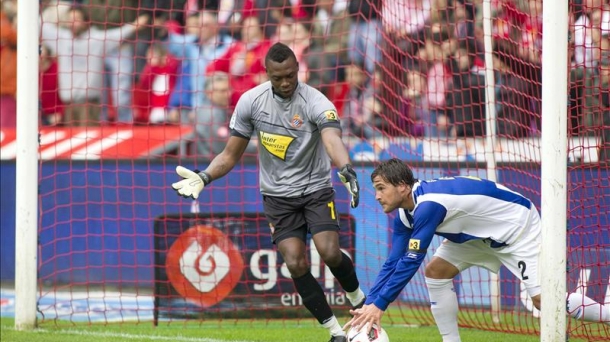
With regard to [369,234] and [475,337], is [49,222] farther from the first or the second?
[475,337]

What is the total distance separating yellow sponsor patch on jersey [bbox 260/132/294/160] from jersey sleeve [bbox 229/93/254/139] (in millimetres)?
183

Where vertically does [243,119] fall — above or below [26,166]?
above

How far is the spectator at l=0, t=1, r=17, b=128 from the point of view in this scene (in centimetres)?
1338

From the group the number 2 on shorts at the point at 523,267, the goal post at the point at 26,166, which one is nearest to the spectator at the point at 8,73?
the goal post at the point at 26,166

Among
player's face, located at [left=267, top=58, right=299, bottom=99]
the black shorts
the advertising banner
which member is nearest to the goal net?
the advertising banner

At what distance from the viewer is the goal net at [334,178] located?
885 cm

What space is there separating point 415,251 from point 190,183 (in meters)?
1.91

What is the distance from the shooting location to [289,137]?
7707 millimetres

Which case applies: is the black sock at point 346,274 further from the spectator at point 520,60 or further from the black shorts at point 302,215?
the spectator at point 520,60

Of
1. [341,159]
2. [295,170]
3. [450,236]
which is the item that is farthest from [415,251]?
[295,170]

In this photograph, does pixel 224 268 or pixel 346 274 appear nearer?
pixel 346 274

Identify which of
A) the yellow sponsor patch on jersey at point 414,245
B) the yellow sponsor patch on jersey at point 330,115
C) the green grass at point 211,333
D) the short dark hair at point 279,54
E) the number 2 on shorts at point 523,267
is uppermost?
the short dark hair at point 279,54

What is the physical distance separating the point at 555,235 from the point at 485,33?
9.06 ft

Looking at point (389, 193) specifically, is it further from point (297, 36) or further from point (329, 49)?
point (329, 49)
